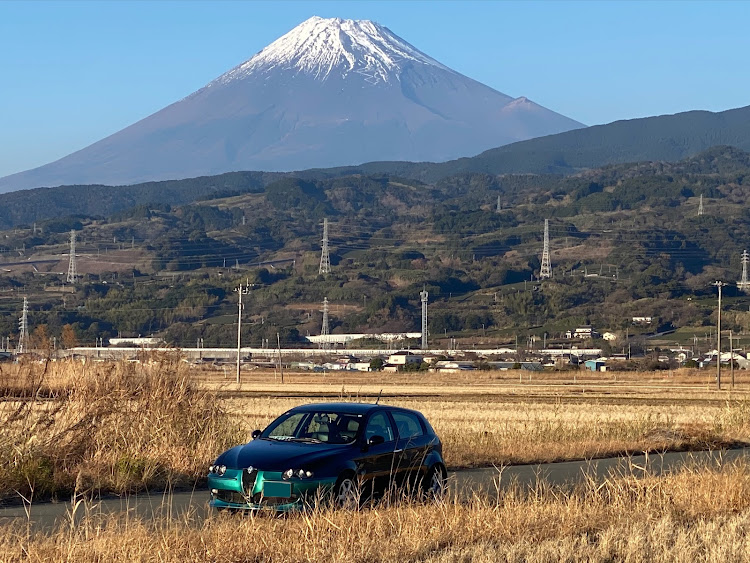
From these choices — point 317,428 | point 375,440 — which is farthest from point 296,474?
point 317,428

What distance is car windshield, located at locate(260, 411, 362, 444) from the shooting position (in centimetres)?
1683

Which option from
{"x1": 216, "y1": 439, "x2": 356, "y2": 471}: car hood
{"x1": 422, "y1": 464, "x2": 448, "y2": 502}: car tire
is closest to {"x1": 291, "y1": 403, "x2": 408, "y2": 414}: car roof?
{"x1": 216, "y1": 439, "x2": 356, "y2": 471}: car hood

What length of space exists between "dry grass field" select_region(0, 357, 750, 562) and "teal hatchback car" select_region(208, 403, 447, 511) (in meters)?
0.71

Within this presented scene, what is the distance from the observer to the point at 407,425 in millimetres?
17750

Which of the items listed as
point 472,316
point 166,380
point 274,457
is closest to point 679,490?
point 274,457

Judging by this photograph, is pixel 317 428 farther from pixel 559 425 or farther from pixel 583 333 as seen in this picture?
pixel 583 333

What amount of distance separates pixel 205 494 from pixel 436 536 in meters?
6.62

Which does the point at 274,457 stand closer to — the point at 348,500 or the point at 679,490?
the point at 348,500

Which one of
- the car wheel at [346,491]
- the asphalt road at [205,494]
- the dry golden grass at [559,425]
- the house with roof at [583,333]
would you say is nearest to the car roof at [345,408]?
the car wheel at [346,491]

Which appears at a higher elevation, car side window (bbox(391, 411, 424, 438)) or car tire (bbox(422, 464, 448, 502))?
car side window (bbox(391, 411, 424, 438))

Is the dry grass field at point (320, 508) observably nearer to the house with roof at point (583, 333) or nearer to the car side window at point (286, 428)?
the car side window at point (286, 428)

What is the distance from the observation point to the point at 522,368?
117812 millimetres

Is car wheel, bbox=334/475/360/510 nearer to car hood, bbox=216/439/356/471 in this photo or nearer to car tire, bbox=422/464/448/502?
car hood, bbox=216/439/356/471

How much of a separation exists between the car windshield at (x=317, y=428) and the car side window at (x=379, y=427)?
0.55ft
